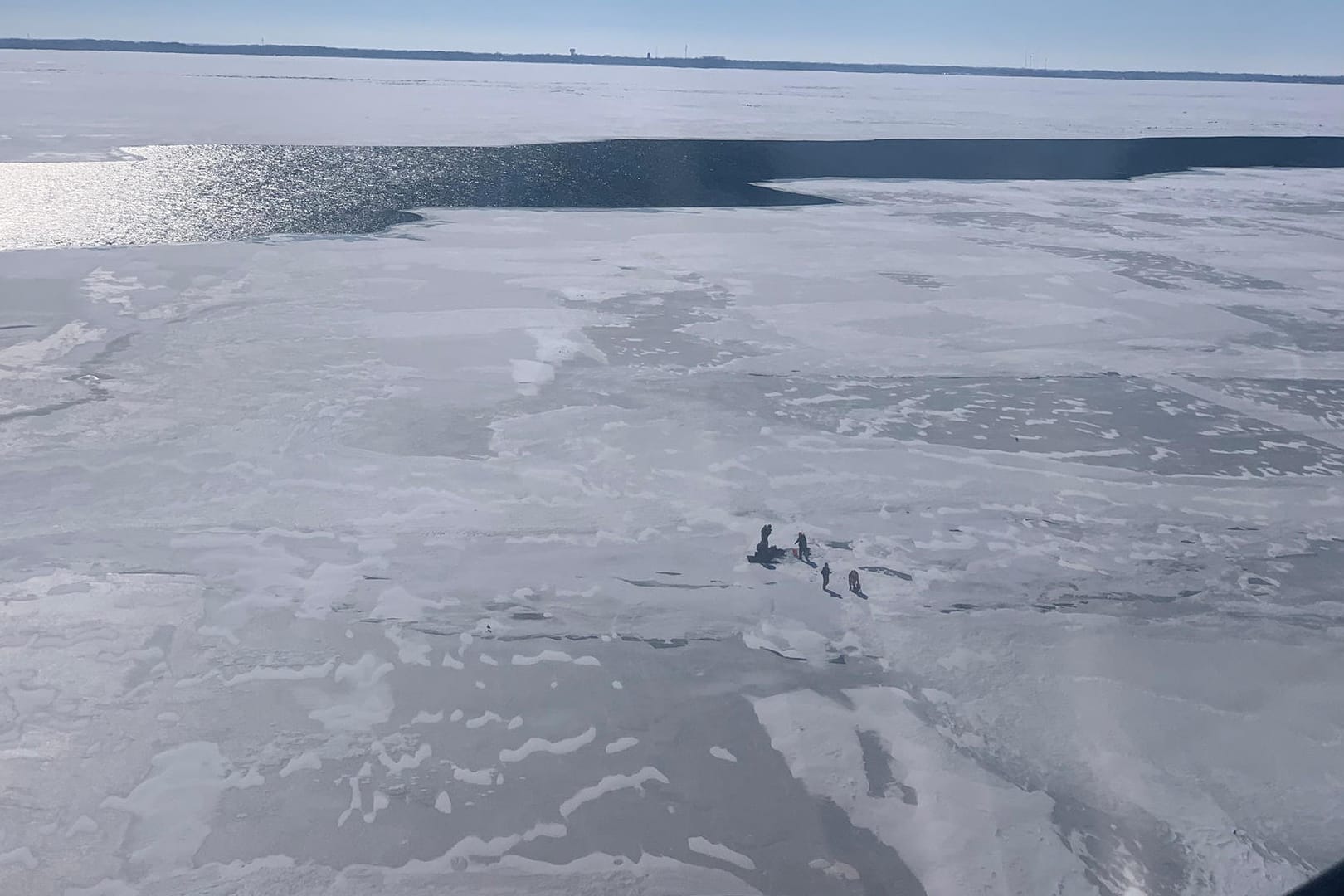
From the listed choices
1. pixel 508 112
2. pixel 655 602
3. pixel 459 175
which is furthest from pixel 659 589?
pixel 508 112

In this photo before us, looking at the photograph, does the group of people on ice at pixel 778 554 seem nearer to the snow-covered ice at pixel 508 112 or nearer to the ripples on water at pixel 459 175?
the ripples on water at pixel 459 175

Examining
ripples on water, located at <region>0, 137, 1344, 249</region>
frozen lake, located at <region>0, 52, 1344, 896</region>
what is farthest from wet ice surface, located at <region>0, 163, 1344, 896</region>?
ripples on water, located at <region>0, 137, 1344, 249</region>

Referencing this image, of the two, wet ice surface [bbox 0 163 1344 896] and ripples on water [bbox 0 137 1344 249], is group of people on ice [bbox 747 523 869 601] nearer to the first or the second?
wet ice surface [bbox 0 163 1344 896]

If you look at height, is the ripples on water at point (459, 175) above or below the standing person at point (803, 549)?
above

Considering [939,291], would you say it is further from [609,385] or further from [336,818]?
[336,818]

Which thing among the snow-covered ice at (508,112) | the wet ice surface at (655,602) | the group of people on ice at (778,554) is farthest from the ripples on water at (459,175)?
the group of people on ice at (778,554)
